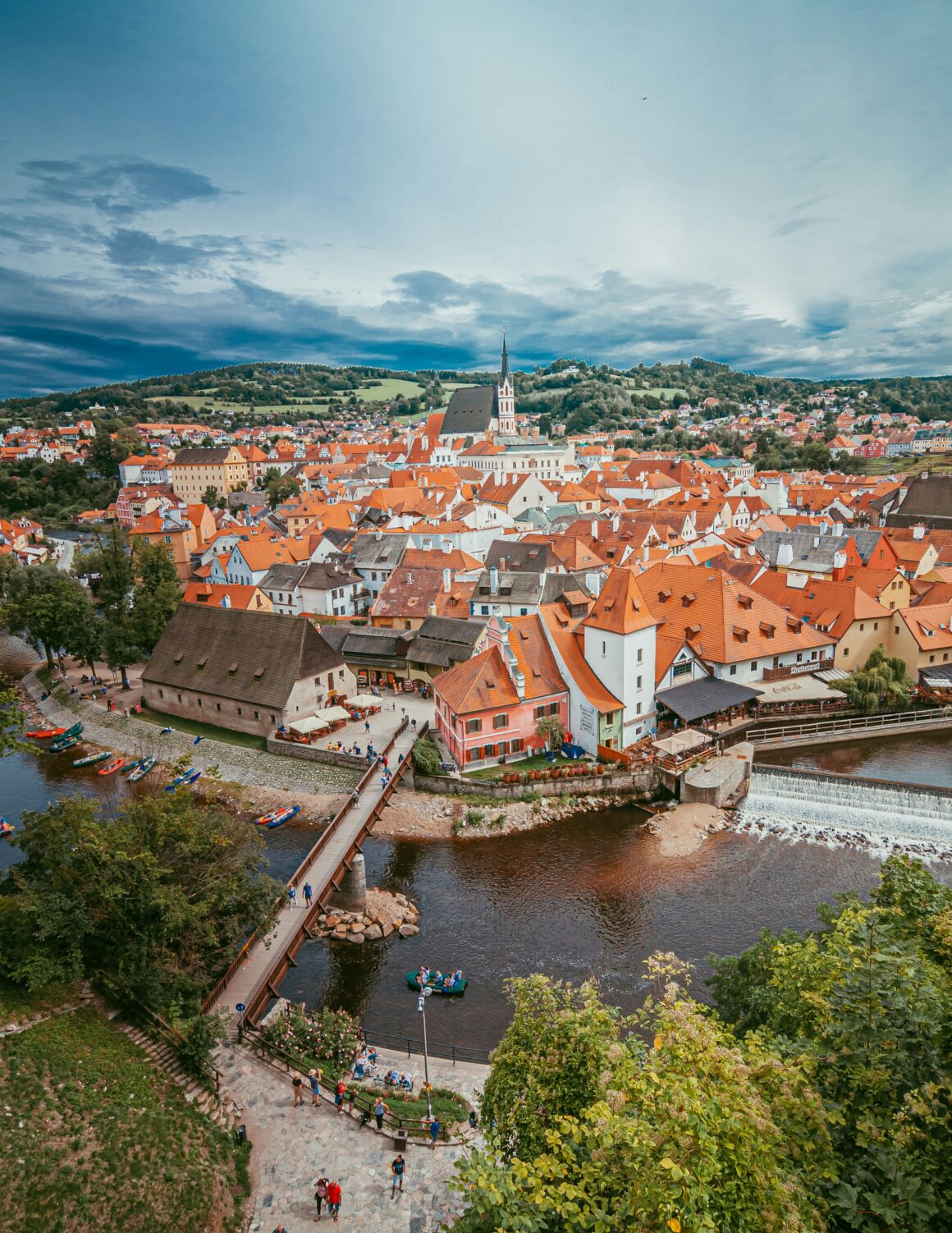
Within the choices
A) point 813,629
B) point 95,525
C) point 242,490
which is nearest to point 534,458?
point 242,490

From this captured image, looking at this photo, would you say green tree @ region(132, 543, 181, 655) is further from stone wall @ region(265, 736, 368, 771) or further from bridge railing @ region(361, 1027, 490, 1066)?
bridge railing @ region(361, 1027, 490, 1066)

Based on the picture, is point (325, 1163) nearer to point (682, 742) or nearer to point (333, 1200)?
point (333, 1200)

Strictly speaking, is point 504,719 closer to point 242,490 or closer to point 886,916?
point 886,916

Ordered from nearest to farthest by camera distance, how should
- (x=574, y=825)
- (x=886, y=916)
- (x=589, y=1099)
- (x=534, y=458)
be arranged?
(x=589, y=1099)
(x=886, y=916)
(x=574, y=825)
(x=534, y=458)

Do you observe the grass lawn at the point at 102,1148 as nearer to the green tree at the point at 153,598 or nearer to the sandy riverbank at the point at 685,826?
the sandy riverbank at the point at 685,826

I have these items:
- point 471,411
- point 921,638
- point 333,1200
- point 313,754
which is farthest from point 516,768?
point 471,411

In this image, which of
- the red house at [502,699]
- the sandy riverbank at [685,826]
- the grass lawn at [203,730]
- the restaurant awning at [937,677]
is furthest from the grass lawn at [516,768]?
the restaurant awning at [937,677]
